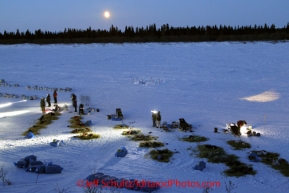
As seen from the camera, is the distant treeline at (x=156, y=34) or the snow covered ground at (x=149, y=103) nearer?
the snow covered ground at (x=149, y=103)

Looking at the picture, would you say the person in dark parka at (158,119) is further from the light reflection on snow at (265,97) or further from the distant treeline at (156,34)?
the distant treeline at (156,34)

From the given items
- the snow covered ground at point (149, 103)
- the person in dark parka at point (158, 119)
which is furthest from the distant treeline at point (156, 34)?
the person in dark parka at point (158, 119)

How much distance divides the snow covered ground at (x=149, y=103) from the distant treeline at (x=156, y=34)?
8.15 metres

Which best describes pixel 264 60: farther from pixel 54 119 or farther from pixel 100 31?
pixel 100 31

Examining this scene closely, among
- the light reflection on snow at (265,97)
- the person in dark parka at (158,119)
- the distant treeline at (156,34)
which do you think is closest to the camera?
the person in dark parka at (158,119)

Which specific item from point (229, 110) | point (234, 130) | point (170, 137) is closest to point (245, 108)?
point (229, 110)

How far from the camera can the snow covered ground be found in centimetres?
1041

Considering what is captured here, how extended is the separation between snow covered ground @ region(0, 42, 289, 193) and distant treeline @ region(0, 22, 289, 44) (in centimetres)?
815

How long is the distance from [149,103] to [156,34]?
42850 millimetres

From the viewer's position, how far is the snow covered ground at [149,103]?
10.4 m

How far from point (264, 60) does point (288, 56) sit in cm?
273

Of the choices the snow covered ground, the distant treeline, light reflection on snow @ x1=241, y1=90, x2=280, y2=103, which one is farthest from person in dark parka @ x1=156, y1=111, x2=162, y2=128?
the distant treeline

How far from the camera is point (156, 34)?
62594 millimetres

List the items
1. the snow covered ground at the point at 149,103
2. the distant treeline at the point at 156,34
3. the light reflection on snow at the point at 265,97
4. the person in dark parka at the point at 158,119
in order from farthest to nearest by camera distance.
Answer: the distant treeline at the point at 156,34 → the light reflection on snow at the point at 265,97 → the person in dark parka at the point at 158,119 → the snow covered ground at the point at 149,103
